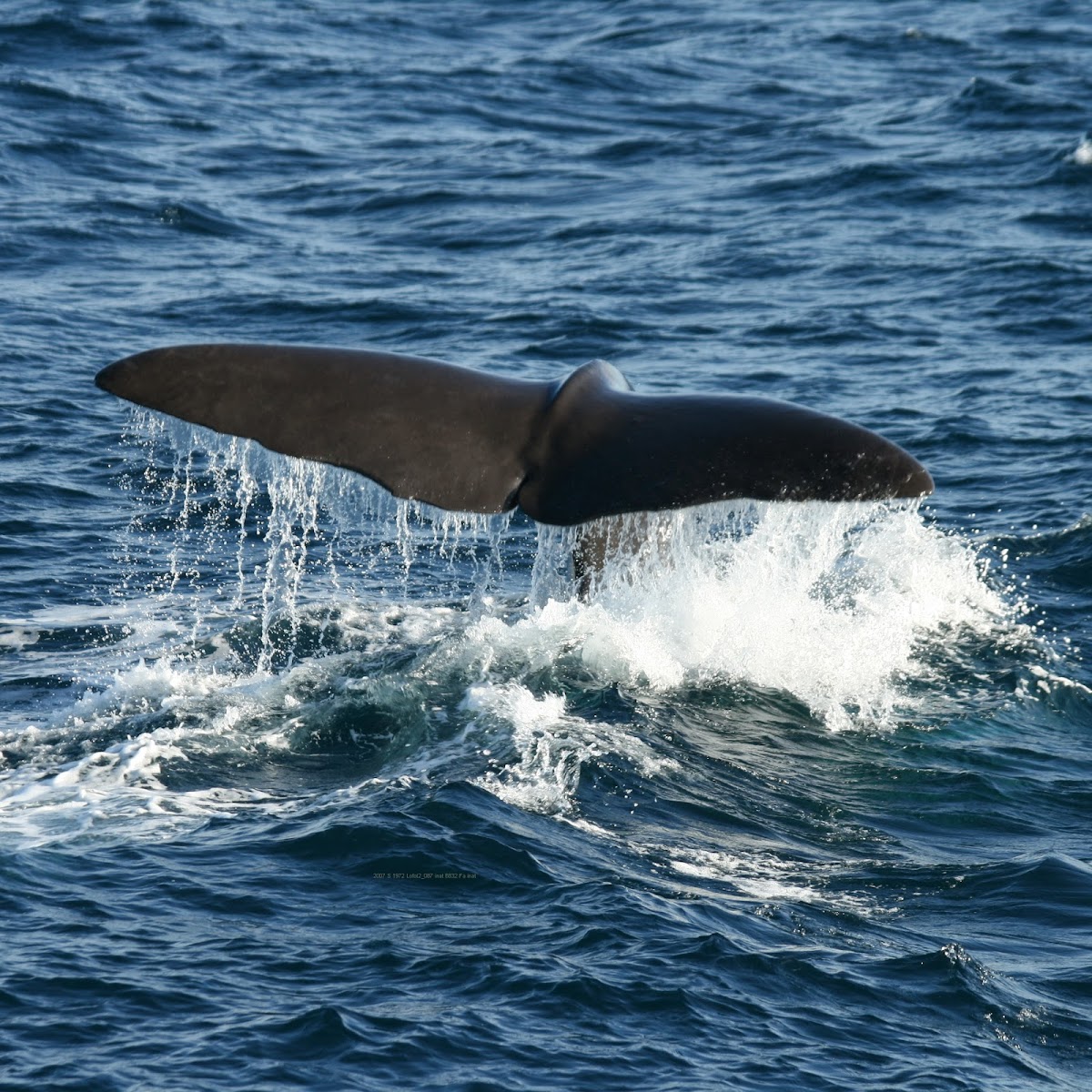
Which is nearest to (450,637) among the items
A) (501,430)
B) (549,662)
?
(549,662)

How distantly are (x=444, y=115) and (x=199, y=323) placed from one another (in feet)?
35.9

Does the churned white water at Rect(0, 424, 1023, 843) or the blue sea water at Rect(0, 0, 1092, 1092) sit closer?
the blue sea water at Rect(0, 0, 1092, 1092)

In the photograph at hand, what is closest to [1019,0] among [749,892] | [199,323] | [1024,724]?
[199,323]

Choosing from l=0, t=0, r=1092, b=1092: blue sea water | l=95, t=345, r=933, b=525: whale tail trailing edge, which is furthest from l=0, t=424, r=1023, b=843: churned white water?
l=95, t=345, r=933, b=525: whale tail trailing edge

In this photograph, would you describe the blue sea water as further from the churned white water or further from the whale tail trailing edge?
the whale tail trailing edge

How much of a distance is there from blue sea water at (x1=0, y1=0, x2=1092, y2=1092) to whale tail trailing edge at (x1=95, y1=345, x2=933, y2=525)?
12.2 inches

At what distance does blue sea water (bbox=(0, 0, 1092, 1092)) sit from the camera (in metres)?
7.20

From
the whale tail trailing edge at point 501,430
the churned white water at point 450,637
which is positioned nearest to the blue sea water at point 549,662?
the churned white water at point 450,637

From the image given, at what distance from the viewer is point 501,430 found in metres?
7.70

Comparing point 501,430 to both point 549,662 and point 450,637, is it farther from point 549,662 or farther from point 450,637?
point 450,637

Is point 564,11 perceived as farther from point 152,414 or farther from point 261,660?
point 152,414

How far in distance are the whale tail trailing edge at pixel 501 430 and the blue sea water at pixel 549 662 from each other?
0.31 meters

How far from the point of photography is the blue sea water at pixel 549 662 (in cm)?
720

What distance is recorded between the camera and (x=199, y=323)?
19.3 meters
